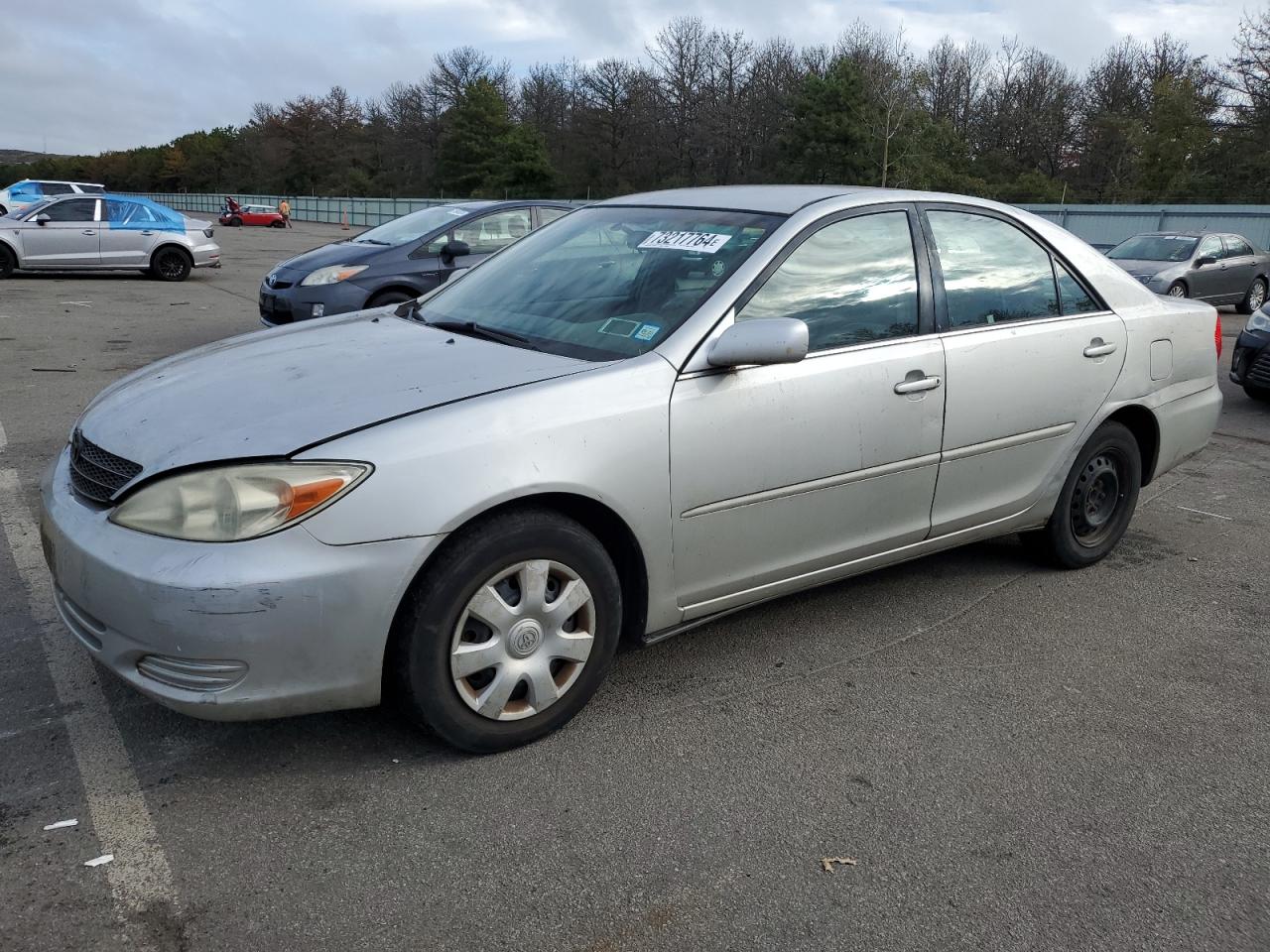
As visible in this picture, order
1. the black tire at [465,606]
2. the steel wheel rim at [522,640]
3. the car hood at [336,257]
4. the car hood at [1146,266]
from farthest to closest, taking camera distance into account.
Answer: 1. the car hood at [1146,266]
2. the car hood at [336,257]
3. the steel wheel rim at [522,640]
4. the black tire at [465,606]

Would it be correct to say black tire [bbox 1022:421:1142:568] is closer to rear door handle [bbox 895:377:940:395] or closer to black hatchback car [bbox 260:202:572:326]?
rear door handle [bbox 895:377:940:395]

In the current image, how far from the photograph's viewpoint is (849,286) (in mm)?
3744

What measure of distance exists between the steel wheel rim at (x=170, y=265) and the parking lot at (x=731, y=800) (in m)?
15.7

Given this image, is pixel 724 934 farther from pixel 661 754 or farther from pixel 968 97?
pixel 968 97

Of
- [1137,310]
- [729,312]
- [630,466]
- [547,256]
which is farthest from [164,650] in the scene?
[1137,310]

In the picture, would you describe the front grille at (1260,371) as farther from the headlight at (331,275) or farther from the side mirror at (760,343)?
the headlight at (331,275)

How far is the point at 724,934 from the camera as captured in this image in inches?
93.2

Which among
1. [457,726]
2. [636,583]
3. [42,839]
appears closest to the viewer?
[42,839]

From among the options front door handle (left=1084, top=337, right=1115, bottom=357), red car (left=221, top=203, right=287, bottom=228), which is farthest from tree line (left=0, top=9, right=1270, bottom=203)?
front door handle (left=1084, top=337, right=1115, bottom=357)

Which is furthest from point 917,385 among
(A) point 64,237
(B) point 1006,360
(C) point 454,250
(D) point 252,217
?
(D) point 252,217

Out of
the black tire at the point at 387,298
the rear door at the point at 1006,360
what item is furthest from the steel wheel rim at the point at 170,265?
the rear door at the point at 1006,360

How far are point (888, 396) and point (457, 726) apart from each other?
6.03 ft

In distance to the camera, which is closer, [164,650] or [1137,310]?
[164,650]

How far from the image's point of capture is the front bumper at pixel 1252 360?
898cm
